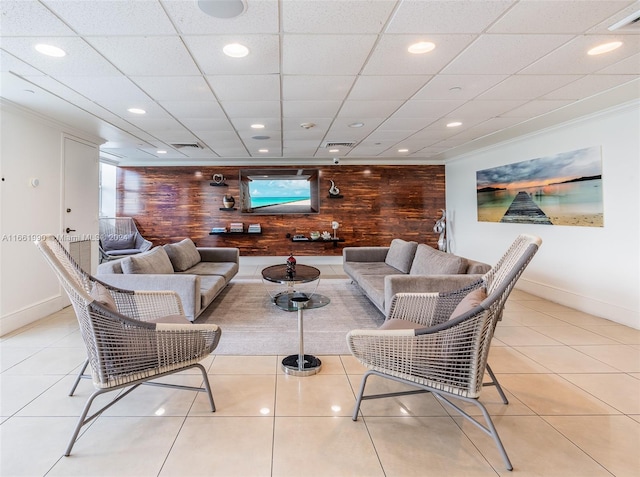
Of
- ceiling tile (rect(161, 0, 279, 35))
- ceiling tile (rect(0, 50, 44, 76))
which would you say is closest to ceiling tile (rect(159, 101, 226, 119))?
ceiling tile (rect(0, 50, 44, 76))

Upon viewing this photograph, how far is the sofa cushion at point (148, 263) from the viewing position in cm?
324

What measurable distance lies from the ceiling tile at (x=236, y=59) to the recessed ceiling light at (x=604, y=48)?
2.37 meters

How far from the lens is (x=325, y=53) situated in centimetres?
230

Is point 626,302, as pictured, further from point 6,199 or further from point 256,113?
point 6,199

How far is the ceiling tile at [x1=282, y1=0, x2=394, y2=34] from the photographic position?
1780mm

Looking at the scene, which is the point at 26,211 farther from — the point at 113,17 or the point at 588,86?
the point at 588,86

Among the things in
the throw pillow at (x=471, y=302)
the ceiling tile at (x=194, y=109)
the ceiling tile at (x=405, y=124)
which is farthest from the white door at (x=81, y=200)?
the throw pillow at (x=471, y=302)

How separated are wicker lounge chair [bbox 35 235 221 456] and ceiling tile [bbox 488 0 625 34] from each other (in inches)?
107

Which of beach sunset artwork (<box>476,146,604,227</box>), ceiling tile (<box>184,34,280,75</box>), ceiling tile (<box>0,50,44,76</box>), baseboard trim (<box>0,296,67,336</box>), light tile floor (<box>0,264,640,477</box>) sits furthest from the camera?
beach sunset artwork (<box>476,146,604,227</box>)

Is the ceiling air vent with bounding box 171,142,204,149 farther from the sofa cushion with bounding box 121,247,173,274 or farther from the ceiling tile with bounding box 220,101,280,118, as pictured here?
the sofa cushion with bounding box 121,247,173,274

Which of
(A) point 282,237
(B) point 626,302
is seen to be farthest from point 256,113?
(B) point 626,302

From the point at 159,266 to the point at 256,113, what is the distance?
221 centimetres

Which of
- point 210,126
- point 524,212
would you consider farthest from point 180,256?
point 524,212

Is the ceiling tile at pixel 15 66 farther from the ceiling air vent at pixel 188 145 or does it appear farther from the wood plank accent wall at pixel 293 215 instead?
the wood plank accent wall at pixel 293 215
